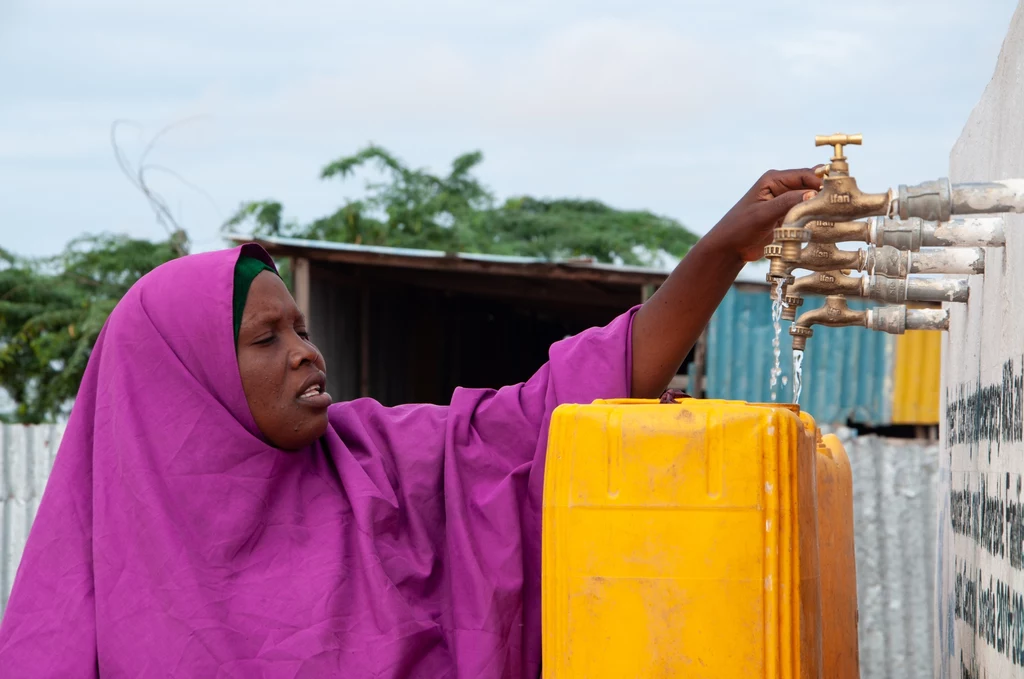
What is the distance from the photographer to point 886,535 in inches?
264

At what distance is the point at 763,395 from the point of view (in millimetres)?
7625

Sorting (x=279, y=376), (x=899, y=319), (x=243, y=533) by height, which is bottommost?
(x=243, y=533)

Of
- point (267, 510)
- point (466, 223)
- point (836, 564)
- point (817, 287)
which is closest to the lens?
point (836, 564)

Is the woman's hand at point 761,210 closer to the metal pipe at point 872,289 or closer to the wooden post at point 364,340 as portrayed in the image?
the metal pipe at point 872,289

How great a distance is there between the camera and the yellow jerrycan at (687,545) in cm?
149

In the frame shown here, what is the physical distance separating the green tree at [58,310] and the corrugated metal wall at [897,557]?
21.3ft

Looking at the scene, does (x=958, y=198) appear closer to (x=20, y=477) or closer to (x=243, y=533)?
(x=243, y=533)

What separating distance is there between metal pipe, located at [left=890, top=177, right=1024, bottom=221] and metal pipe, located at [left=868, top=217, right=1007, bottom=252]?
0.28 feet

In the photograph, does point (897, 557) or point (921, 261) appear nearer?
point (921, 261)

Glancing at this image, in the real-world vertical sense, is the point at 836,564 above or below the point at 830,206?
below

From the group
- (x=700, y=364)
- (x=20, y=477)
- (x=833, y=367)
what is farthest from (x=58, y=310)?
(x=833, y=367)

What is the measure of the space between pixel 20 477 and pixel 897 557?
16.6 ft

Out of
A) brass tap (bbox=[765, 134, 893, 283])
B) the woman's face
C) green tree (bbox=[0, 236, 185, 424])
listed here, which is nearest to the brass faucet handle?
brass tap (bbox=[765, 134, 893, 283])

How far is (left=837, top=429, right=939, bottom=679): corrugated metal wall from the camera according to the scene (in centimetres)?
666
